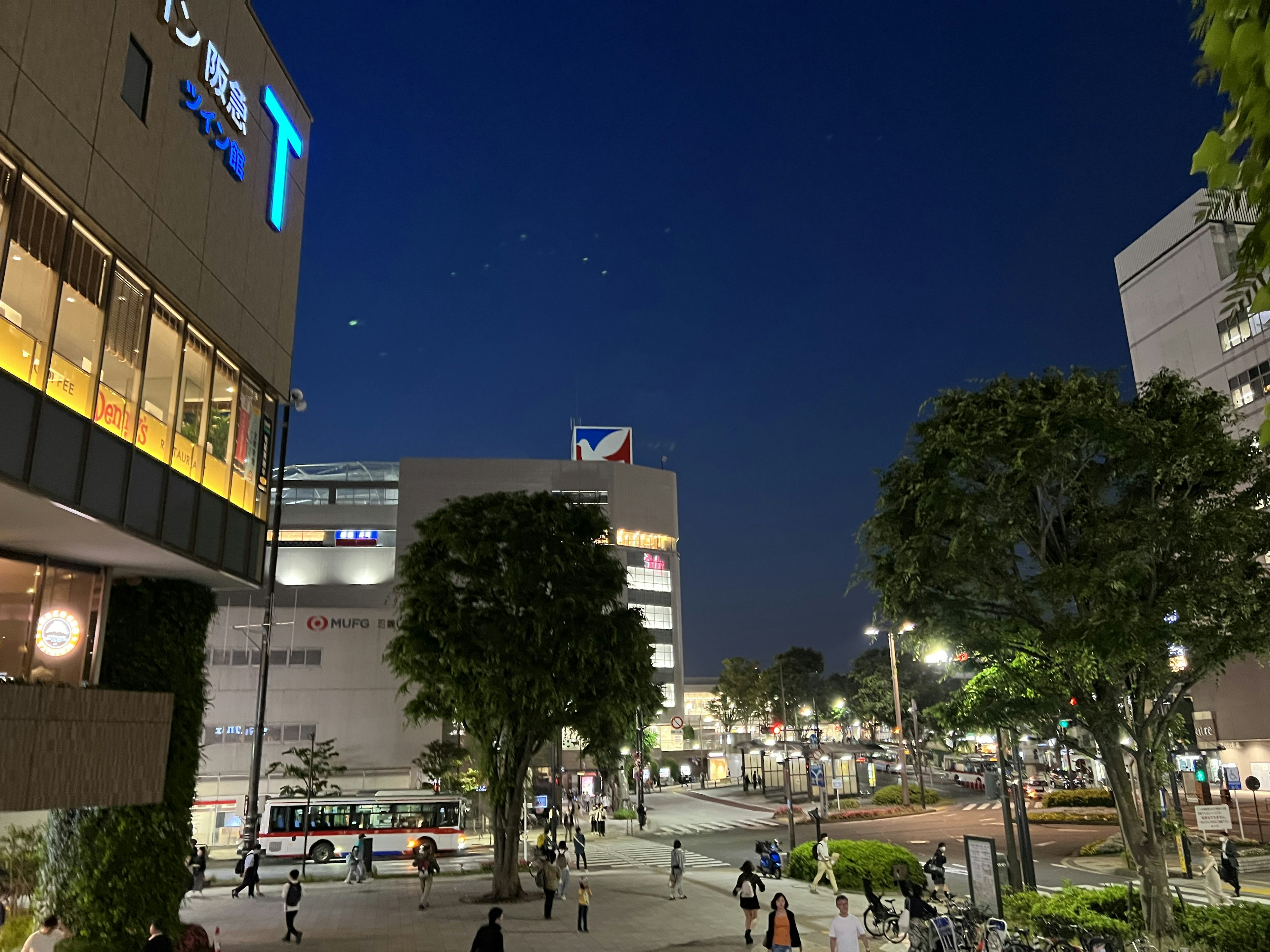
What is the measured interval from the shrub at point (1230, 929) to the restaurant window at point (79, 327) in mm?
20902

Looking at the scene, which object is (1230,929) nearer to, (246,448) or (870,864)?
(870,864)

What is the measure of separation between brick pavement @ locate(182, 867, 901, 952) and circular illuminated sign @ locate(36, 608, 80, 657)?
7.94 metres

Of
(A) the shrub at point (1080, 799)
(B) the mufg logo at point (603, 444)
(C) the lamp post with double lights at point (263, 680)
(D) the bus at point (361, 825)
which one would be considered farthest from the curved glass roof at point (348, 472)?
(A) the shrub at point (1080, 799)

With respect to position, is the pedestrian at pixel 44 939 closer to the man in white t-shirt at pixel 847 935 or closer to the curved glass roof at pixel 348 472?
the man in white t-shirt at pixel 847 935

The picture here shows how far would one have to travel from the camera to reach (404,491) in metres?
78.3

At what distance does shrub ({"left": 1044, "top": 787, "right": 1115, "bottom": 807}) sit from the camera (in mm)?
49438

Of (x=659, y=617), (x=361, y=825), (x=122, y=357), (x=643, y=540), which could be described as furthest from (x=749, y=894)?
(x=659, y=617)

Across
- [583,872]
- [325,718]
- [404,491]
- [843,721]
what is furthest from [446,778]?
[843,721]

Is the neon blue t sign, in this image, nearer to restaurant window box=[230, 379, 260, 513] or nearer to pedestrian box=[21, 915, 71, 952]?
restaurant window box=[230, 379, 260, 513]

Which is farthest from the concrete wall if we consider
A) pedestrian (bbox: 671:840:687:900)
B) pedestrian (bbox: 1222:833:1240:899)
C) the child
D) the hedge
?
pedestrian (bbox: 1222:833:1240:899)

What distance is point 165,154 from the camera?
674 inches

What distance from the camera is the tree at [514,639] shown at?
1022 inches

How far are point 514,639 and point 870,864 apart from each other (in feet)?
40.7

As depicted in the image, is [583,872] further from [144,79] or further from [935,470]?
[144,79]
